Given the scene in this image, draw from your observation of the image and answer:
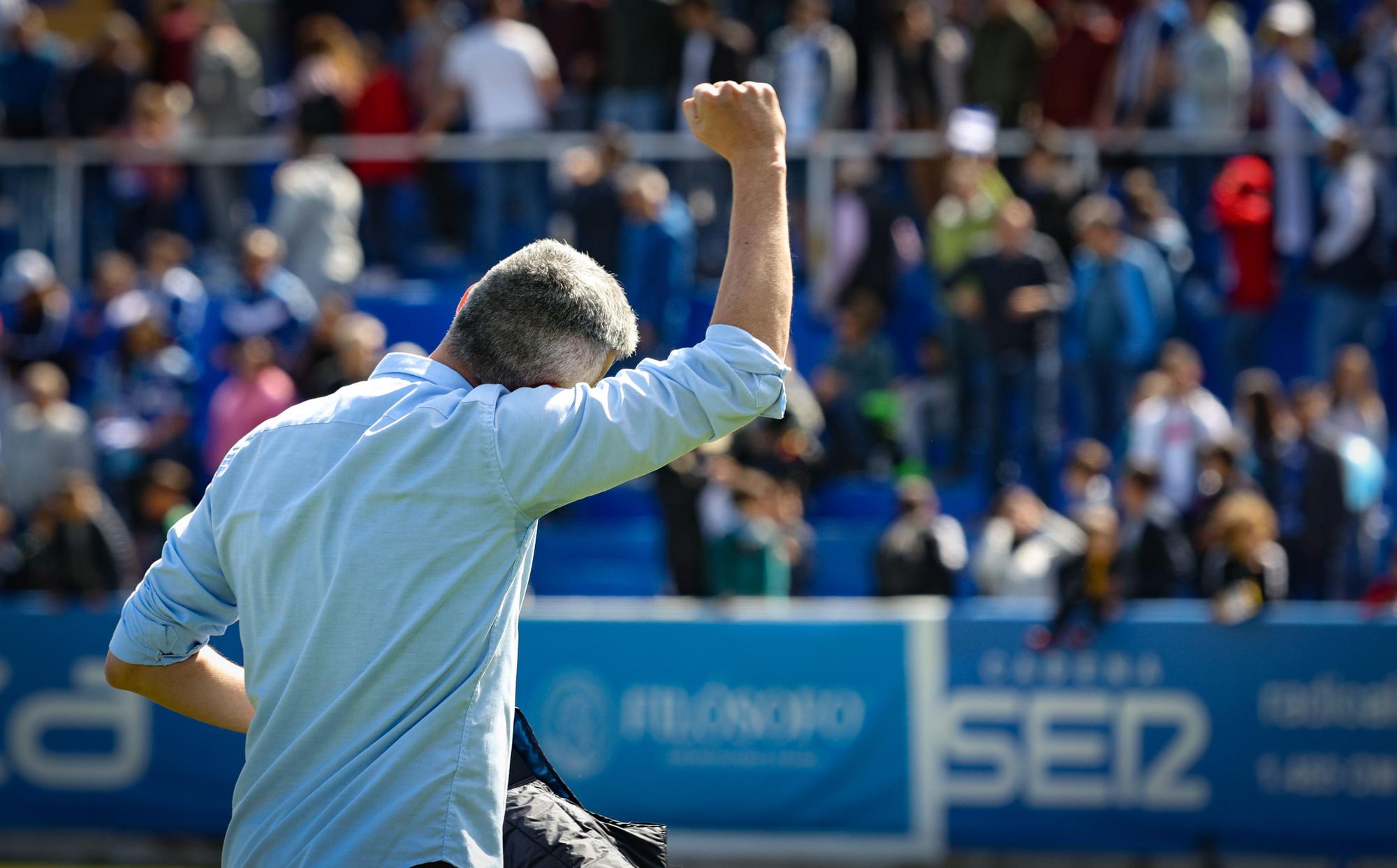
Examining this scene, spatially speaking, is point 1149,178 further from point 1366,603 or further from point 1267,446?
point 1366,603

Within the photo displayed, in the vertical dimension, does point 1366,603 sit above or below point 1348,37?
below

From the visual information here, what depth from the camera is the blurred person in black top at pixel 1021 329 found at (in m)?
11.9

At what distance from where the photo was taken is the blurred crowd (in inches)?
431

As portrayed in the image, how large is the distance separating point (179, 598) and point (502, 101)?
11.9 metres

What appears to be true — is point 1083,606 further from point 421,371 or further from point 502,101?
point 502,101

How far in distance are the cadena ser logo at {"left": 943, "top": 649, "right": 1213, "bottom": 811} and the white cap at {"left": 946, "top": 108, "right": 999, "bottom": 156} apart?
201 inches

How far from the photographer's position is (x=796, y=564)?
35.2 ft

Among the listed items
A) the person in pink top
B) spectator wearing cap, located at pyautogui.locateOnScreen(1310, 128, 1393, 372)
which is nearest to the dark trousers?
spectator wearing cap, located at pyautogui.locateOnScreen(1310, 128, 1393, 372)

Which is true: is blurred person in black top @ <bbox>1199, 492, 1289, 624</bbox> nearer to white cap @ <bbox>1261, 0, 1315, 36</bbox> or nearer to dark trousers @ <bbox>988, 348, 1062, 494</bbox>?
dark trousers @ <bbox>988, 348, 1062, 494</bbox>

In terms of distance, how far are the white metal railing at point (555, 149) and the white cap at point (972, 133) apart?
0.42 m

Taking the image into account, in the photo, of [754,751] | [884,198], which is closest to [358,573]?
[754,751]

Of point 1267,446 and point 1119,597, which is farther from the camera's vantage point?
point 1267,446

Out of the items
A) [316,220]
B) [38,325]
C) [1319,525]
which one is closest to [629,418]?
[1319,525]

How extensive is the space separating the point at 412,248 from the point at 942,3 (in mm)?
5234
